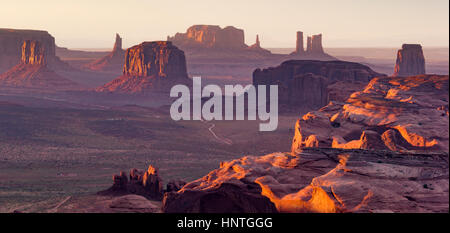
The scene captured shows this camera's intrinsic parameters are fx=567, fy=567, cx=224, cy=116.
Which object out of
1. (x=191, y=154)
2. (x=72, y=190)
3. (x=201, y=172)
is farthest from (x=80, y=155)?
(x=72, y=190)

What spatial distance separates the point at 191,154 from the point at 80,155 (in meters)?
16.1

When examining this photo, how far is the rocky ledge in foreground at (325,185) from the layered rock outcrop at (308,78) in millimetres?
95227

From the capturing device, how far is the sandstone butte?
27.1 m

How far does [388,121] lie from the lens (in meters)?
47.2

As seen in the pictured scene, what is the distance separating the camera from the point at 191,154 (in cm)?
8469

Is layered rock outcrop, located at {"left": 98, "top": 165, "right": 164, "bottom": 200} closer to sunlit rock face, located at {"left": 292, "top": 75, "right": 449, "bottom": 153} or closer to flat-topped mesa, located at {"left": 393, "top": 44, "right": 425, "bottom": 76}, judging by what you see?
sunlit rock face, located at {"left": 292, "top": 75, "right": 449, "bottom": 153}

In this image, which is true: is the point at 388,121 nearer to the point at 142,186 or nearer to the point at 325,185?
the point at 325,185

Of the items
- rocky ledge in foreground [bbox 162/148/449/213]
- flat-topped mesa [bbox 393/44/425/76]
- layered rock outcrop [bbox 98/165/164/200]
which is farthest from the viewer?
flat-topped mesa [bbox 393/44/425/76]

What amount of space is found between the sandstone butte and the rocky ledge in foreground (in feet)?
0.13

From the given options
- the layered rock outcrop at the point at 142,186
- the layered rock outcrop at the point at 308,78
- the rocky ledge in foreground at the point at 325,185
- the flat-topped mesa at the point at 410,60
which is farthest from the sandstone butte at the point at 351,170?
the flat-topped mesa at the point at 410,60

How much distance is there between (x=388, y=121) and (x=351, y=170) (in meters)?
19.3

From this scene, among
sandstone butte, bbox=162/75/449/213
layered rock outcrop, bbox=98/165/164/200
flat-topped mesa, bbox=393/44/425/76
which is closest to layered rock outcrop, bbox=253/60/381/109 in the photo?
flat-topped mesa, bbox=393/44/425/76
